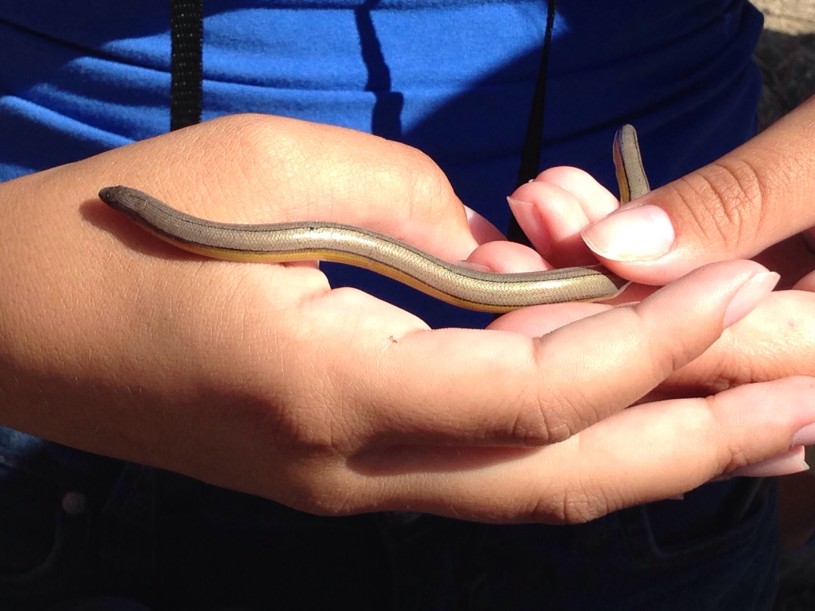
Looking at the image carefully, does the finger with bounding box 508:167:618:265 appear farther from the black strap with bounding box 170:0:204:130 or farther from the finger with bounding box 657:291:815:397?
the black strap with bounding box 170:0:204:130

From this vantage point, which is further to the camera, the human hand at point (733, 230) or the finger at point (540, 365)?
the human hand at point (733, 230)

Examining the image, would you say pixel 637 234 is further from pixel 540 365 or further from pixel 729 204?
pixel 540 365

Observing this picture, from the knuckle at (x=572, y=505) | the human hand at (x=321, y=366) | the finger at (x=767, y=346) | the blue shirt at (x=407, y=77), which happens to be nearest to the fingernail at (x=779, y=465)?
the human hand at (x=321, y=366)

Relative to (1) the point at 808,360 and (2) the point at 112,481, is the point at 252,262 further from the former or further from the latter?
(1) the point at 808,360

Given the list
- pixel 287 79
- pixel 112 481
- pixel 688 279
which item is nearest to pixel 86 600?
pixel 112 481

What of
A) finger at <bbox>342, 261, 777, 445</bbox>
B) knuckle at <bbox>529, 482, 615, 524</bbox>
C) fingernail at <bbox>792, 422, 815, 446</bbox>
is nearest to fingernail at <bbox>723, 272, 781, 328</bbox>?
finger at <bbox>342, 261, 777, 445</bbox>

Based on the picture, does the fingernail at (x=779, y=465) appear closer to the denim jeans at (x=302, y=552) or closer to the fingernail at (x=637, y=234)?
the denim jeans at (x=302, y=552)
